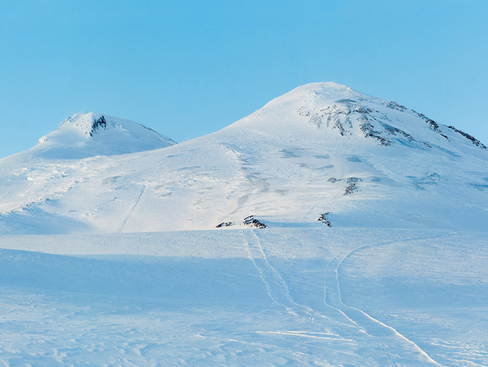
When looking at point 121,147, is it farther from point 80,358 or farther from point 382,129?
point 80,358

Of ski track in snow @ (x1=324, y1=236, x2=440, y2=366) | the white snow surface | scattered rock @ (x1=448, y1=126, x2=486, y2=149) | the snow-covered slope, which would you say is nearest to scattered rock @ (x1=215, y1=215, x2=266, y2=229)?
the white snow surface

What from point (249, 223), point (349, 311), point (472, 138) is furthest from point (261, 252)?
point (472, 138)

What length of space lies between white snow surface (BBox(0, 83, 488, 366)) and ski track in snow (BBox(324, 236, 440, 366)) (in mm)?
62

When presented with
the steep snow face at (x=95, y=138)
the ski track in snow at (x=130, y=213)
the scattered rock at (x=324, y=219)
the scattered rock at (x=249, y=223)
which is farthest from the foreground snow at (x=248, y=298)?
the steep snow face at (x=95, y=138)

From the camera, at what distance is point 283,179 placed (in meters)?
32.3

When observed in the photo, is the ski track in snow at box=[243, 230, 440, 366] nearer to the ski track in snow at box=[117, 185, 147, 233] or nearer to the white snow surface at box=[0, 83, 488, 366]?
the white snow surface at box=[0, 83, 488, 366]

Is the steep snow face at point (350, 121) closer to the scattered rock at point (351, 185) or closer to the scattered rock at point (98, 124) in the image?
the scattered rock at point (351, 185)

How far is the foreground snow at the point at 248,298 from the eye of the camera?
6.96 m

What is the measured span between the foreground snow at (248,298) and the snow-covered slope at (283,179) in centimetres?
525

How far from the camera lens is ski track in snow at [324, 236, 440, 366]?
26.3 ft

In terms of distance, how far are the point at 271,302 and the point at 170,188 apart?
74.5ft

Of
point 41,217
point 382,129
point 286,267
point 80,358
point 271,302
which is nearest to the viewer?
point 80,358

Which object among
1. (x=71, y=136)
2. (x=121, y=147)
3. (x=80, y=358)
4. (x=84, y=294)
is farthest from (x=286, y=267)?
(x=71, y=136)

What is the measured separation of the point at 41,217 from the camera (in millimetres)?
28641
